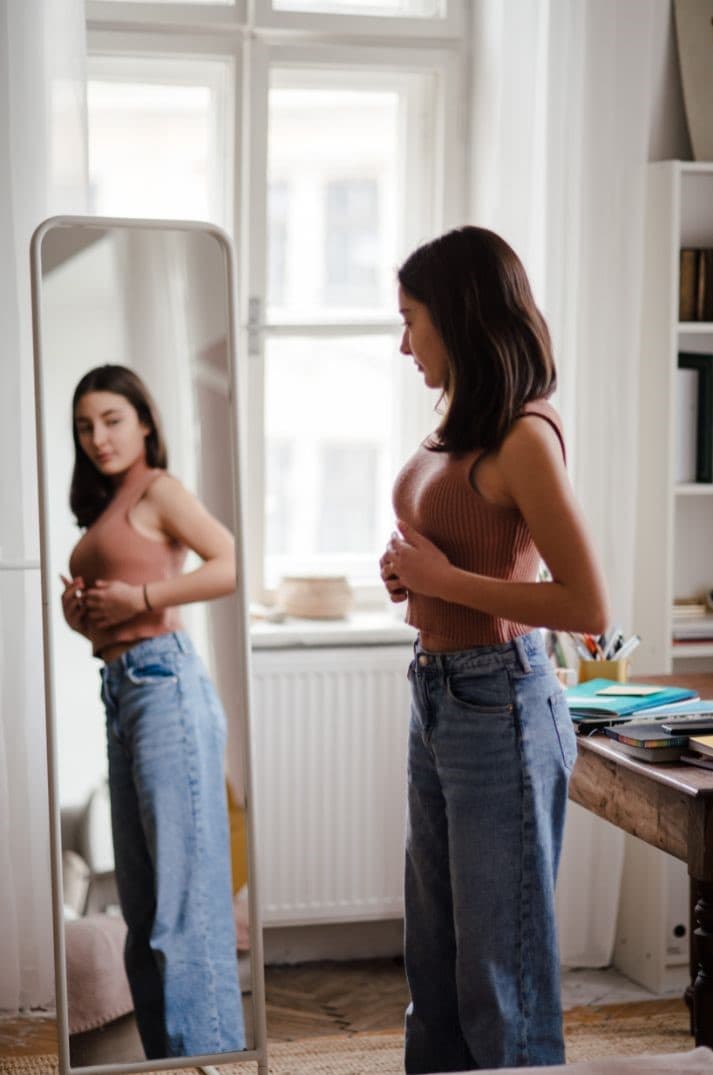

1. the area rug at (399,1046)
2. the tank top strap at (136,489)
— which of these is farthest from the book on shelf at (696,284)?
the area rug at (399,1046)

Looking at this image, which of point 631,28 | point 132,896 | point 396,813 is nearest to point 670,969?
point 396,813

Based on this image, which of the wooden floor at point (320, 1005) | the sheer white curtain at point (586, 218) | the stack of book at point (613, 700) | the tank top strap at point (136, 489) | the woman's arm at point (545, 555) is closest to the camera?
the woman's arm at point (545, 555)

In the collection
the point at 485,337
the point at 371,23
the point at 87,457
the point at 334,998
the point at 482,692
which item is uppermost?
the point at 371,23

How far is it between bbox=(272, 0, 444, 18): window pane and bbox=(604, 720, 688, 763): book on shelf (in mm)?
1890

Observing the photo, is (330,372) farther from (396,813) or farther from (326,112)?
(396,813)

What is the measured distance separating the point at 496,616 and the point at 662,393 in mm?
1368

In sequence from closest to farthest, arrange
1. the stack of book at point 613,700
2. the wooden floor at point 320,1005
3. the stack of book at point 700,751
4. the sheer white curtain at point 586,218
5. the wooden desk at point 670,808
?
the wooden desk at point 670,808, the stack of book at point 700,751, the stack of book at point 613,700, the wooden floor at point 320,1005, the sheer white curtain at point 586,218

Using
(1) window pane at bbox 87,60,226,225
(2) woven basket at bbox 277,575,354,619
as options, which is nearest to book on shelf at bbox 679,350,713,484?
(2) woven basket at bbox 277,575,354,619

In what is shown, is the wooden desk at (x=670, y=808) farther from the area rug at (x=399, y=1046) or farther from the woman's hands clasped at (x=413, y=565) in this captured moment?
the area rug at (x=399, y=1046)

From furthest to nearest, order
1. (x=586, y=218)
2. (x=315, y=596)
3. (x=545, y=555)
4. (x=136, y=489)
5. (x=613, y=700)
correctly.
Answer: (x=315, y=596)
(x=586, y=218)
(x=613, y=700)
(x=136, y=489)
(x=545, y=555)

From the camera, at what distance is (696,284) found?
122 inches

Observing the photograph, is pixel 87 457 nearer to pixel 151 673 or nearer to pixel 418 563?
pixel 151 673

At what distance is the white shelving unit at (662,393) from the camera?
3018 mm

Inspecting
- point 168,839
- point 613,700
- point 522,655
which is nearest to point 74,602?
point 168,839
